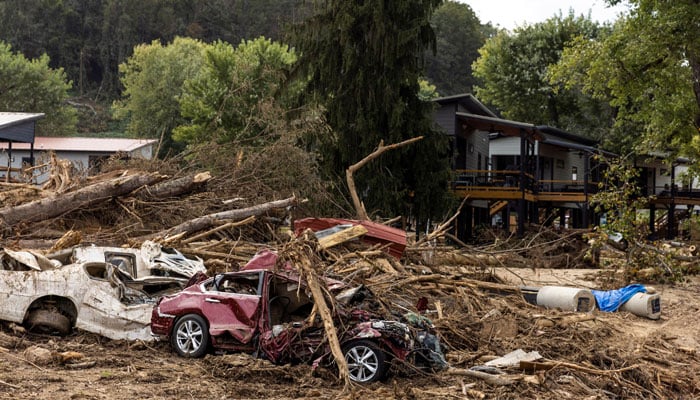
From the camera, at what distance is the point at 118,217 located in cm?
1903

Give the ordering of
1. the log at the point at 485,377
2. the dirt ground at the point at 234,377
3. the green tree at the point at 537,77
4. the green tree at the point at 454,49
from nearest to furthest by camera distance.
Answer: the dirt ground at the point at 234,377
the log at the point at 485,377
the green tree at the point at 537,77
the green tree at the point at 454,49

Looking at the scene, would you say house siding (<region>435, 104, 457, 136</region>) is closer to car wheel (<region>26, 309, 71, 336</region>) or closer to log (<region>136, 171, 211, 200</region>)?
log (<region>136, 171, 211, 200</region>)

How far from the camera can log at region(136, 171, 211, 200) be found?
19.6m

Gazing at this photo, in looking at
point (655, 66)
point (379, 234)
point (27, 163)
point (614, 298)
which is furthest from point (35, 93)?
point (614, 298)

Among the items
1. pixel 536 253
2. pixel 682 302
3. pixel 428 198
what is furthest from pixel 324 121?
pixel 682 302

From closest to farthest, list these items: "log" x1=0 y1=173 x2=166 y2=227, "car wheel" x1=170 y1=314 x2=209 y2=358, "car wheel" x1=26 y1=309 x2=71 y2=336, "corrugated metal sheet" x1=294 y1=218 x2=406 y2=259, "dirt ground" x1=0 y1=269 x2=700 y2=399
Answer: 1. "dirt ground" x1=0 y1=269 x2=700 y2=399
2. "car wheel" x1=170 y1=314 x2=209 y2=358
3. "car wheel" x1=26 y1=309 x2=71 y2=336
4. "corrugated metal sheet" x1=294 y1=218 x2=406 y2=259
5. "log" x1=0 y1=173 x2=166 y2=227

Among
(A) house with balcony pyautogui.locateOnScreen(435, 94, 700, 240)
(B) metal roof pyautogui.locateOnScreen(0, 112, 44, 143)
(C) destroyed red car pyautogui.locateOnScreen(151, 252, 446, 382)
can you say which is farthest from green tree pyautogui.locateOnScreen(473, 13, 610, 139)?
(C) destroyed red car pyautogui.locateOnScreen(151, 252, 446, 382)

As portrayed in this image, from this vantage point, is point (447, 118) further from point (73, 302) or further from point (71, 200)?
point (73, 302)

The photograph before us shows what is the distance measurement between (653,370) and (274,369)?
5.76 m

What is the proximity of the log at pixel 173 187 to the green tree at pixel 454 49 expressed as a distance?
78760 millimetres

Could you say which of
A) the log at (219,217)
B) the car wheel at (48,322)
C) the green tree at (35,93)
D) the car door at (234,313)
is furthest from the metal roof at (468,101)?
the green tree at (35,93)

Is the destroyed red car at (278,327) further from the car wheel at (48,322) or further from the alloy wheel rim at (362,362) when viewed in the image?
the car wheel at (48,322)

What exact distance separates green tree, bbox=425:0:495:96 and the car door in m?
87.0

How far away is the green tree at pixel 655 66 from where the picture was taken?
25156 millimetres
